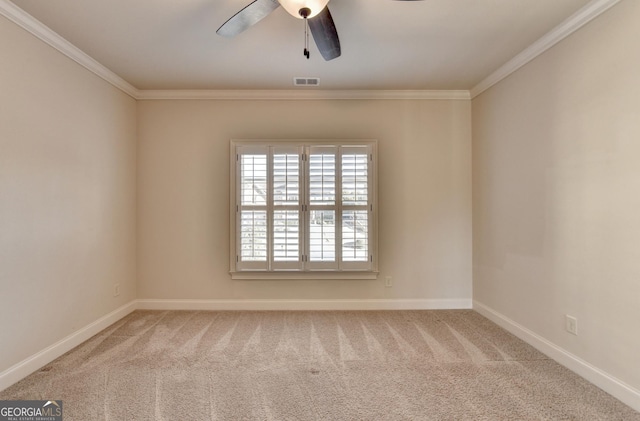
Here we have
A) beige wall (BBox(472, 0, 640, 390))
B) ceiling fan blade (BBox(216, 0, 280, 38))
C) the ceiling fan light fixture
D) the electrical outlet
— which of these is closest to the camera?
the ceiling fan light fixture

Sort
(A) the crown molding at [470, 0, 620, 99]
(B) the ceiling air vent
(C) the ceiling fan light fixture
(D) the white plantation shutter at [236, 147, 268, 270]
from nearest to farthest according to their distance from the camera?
(C) the ceiling fan light fixture, (A) the crown molding at [470, 0, 620, 99], (B) the ceiling air vent, (D) the white plantation shutter at [236, 147, 268, 270]

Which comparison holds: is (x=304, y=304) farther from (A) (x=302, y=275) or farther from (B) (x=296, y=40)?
(B) (x=296, y=40)

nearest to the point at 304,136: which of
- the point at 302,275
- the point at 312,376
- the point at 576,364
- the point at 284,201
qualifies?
the point at 284,201

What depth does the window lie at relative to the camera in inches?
138

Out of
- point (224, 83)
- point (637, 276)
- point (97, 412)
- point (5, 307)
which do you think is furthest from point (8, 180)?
point (637, 276)

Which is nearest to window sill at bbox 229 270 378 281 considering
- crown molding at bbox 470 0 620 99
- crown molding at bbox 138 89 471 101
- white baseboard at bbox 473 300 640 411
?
white baseboard at bbox 473 300 640 411

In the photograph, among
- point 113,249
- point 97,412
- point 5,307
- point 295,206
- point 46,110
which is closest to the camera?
point 97,412

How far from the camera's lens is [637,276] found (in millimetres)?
1852

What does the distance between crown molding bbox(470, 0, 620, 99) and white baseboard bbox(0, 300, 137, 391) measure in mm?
4704

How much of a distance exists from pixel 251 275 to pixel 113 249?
4.85 ft

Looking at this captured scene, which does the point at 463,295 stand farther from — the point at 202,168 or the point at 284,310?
the point at 202,168

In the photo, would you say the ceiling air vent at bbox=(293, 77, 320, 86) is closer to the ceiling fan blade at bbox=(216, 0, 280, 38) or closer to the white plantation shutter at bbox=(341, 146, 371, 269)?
the white plantation shutter at bbox=(341, 146, 371, 269)

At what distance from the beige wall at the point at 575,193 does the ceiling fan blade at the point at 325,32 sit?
1.81 meters

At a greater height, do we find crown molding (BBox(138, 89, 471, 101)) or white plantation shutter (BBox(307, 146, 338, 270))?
crown molding (BBox(138, 89, 471, 101))
